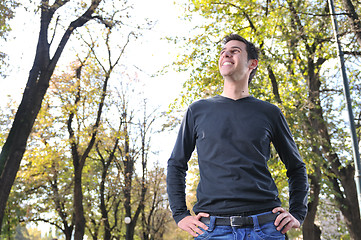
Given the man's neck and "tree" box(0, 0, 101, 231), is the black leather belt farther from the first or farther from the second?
"tree" box(0, 0, 101, 231)

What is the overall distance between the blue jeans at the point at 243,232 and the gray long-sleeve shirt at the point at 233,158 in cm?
8

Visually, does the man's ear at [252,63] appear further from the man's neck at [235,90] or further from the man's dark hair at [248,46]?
the man's neck at [235,90]

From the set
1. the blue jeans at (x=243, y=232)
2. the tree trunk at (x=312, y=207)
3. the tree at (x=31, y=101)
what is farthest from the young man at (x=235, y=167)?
the tree trunk at (x=312, y=207)

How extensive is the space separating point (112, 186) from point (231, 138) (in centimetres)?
2466

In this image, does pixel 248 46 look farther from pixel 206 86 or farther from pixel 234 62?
pixel 206 86

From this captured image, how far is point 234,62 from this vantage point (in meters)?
2.71

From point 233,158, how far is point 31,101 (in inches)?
353

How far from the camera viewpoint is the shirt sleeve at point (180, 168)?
7.80ft

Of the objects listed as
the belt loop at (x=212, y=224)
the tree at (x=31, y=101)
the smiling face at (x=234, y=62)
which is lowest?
the belt loop at (x=212, y=224)

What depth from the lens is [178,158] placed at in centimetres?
254

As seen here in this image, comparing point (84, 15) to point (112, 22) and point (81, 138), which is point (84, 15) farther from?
point (81, 138)

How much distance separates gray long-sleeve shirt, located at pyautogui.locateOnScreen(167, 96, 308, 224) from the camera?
7.38 ft

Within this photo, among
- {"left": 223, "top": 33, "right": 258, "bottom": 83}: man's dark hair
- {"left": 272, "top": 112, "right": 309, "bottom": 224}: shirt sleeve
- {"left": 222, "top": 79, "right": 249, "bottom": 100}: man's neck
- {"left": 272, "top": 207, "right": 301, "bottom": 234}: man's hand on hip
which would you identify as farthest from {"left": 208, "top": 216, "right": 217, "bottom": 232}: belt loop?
{"left": 223, "top": 33, "right": 258, "bottom": 83}: man's dark hair

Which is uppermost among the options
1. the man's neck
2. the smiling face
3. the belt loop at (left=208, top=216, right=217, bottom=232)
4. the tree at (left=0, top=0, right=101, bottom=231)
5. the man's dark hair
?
the tree at (left=0, top=0, right=101, bottom=231)
